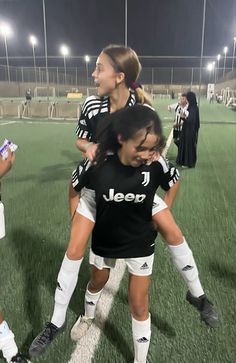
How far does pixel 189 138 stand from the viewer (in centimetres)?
980

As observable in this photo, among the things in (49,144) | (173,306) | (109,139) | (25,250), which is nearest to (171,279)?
(173,306)

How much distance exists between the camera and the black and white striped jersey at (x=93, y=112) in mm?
2834

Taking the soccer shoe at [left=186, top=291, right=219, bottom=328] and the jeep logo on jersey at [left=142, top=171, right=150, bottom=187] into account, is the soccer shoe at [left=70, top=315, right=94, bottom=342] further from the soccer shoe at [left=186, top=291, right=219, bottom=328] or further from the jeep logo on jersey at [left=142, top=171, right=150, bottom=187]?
the jeep logo on jersey at [left=142, top=171, right=150, bottom=187]

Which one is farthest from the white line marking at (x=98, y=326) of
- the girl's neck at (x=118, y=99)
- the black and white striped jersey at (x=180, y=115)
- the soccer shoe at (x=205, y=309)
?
the black and white striped jersey at (x=180, y=115)

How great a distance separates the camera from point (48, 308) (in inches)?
134

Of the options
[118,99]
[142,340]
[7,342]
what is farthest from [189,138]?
[7,342]

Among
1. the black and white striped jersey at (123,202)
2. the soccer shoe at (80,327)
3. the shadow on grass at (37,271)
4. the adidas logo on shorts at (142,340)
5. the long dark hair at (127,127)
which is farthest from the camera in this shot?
the shadow on grass at (37,271)

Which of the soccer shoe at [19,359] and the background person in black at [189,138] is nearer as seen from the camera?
the soccer shoe at [19,359]

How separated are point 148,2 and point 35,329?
36.7 metres

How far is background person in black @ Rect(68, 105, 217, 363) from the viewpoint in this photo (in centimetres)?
215

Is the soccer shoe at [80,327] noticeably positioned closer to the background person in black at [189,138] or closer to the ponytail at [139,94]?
the ponytail at [139,94]

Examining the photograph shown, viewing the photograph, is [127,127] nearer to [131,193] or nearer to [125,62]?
[131,193]

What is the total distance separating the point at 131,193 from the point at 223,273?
7.46ft

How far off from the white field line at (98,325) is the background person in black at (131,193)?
45 centimetres
